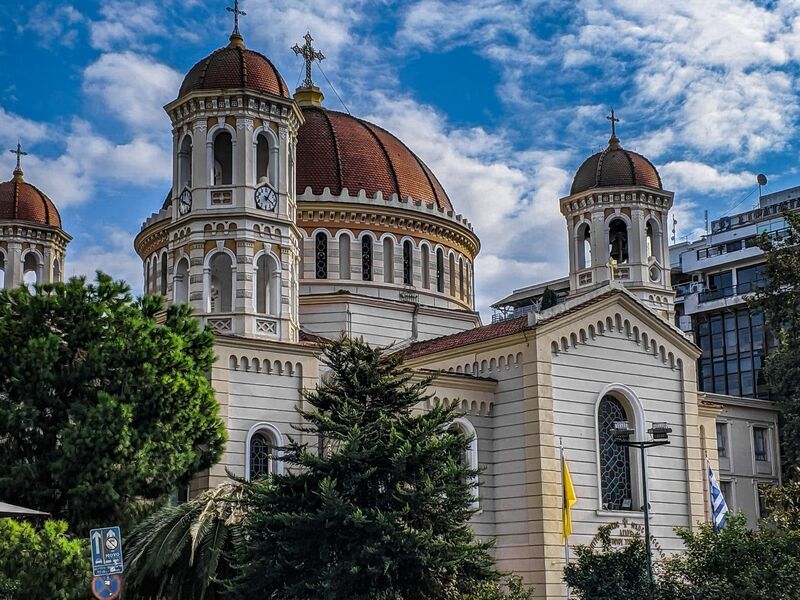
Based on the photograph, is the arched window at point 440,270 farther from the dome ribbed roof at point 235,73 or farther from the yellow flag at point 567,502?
the yellow flag at point 567,502

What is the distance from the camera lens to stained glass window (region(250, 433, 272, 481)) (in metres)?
33.2

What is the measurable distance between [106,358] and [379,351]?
650 cm

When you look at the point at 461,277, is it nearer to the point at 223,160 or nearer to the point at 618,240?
the point at 618,240

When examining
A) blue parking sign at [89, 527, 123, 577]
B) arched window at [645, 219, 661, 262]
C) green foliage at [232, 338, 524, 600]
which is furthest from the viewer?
arched window at [645, 219, 661, 262]

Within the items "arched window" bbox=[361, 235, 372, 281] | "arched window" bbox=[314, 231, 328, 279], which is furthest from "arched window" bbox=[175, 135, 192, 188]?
"arched window" bbox=[361, 235, 372, 281]

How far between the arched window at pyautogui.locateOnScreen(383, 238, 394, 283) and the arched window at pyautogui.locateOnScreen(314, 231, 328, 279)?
2.23 meters

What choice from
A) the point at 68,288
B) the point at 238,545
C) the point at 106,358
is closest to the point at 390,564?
the point at 238,545

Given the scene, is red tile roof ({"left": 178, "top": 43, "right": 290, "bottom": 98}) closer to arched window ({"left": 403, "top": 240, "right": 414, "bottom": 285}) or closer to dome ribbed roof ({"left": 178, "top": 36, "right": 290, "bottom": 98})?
dome ribbed roof ({"left": 178, "top": 36, "right": 290, "bottom": 98})

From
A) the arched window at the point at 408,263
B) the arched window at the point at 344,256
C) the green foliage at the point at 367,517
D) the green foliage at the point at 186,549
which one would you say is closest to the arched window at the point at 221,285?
the arched window at the point at 344,256

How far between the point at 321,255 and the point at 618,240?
11409mm

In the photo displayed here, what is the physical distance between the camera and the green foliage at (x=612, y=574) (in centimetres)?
2788

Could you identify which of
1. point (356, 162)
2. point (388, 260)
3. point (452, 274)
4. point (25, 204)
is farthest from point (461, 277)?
point (25, 204)

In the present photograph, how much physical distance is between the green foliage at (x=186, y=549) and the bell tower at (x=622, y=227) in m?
21.2

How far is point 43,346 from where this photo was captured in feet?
94.2
